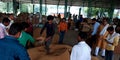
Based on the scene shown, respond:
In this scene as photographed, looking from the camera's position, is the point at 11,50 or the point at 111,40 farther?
the point at 111,40

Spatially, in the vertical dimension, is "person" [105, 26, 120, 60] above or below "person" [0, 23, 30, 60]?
below

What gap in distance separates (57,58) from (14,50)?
4858mm

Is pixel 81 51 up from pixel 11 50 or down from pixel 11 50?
down

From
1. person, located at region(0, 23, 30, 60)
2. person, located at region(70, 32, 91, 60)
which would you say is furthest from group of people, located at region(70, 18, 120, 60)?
person, located at region(0, 23, 30, 60)

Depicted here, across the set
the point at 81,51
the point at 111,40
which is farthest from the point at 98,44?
the point at 81,51

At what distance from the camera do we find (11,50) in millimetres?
3455

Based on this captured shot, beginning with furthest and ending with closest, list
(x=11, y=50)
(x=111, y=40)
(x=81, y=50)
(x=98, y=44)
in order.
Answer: (x=98, y=44)
(x=111, y=40)
(x=81, y=50)
(x=11, y=50)

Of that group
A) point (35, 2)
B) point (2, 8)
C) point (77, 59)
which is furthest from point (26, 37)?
point (2, 8)

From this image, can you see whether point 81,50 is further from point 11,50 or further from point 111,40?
point 111,40

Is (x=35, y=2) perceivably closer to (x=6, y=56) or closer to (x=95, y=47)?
(x=95, y=47)

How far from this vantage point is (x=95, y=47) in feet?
36.4

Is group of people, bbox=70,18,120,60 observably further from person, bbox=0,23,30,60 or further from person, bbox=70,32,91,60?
person, bbox=0,23,30,60

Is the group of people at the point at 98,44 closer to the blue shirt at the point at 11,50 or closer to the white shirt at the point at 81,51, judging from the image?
the white shirt at the point at 81,51

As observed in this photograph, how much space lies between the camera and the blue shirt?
11.3 ft
